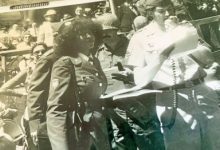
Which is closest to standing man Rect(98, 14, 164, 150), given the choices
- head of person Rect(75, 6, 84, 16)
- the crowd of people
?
the crowd of people

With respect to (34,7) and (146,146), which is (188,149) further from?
(34,7)

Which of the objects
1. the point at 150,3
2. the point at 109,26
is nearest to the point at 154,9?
the point at 150,3

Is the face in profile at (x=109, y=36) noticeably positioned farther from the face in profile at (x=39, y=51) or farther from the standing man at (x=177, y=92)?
the face in profile at (x=39, y=51)

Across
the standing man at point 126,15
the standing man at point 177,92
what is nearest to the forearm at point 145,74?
the standing man at point 177,92

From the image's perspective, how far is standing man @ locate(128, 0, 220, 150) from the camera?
0.96 meters

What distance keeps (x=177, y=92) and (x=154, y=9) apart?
0.22 metres

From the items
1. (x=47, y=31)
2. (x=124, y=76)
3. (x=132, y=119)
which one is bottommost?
(x=132, y=119)

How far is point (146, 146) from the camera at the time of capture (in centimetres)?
95

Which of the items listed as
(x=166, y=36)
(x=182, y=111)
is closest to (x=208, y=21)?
(x=166, y=36)

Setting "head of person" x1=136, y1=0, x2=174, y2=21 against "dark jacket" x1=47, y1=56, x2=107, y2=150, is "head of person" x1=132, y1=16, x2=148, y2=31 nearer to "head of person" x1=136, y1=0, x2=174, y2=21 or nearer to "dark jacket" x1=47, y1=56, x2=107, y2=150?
"head of person" x1=136, y1=0, x2=174, y2=21

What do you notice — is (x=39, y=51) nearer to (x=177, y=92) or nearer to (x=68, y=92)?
(x=68, y=92)

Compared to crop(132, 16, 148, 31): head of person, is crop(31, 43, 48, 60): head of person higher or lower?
lower

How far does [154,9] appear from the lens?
3.23 feet

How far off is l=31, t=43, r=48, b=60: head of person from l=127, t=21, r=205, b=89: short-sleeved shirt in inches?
8.1
